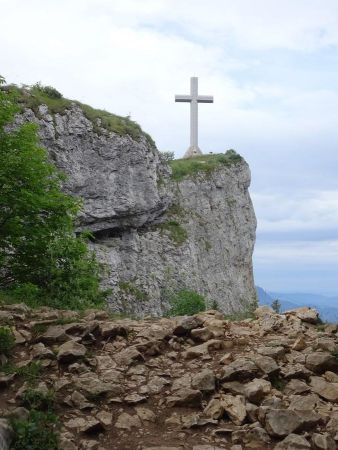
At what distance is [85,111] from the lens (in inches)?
2071

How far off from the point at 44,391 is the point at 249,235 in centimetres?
6399

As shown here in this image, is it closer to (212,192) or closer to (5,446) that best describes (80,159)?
(212,192)

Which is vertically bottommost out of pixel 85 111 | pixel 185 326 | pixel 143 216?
pixel 185 326

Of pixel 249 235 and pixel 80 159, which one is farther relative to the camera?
pixel 249 235

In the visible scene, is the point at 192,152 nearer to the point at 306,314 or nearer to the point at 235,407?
the point at 306,314

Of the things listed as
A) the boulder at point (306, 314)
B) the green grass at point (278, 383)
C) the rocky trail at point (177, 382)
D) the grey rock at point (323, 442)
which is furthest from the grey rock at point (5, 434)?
the boulder at point (306, 314)

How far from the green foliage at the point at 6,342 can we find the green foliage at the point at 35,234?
5683mm

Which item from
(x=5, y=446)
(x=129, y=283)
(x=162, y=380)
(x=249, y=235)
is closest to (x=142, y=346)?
(x=162, y=380)

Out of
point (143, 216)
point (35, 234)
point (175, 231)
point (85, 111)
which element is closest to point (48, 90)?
point (85, 111)

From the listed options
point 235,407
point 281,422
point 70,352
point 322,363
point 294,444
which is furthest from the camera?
point 322,363

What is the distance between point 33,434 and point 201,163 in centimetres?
6001

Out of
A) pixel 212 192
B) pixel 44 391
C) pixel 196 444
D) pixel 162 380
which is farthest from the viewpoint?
pixel 212 192

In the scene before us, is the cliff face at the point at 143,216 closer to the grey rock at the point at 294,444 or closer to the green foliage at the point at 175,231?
the green foliage at the point at 175,231

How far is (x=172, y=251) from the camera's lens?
57.4m
